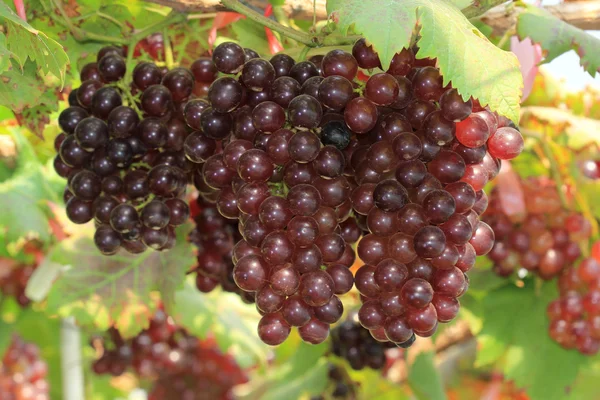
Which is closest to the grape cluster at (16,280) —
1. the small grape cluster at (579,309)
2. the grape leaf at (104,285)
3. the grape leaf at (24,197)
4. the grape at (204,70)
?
the grape leaf at (24,197)

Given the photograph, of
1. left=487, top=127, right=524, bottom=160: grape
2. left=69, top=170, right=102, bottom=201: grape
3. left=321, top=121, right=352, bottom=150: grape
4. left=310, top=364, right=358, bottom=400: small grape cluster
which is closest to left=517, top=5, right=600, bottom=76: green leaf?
left=487, top=127, right=524, bottom=160: grape

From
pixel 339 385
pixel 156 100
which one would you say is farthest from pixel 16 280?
pixel 156 100

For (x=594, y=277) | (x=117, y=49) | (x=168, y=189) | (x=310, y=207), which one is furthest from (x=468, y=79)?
(x=594, y=277)

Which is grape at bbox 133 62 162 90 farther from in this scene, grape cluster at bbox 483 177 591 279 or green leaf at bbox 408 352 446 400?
green leaf at bbox 408 352 446 400

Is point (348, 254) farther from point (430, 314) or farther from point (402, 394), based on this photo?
point (402, 394)

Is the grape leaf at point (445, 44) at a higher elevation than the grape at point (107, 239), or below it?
higher

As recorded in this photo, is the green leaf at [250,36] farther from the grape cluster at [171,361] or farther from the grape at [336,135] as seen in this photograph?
the grape cluster at [171,361]
